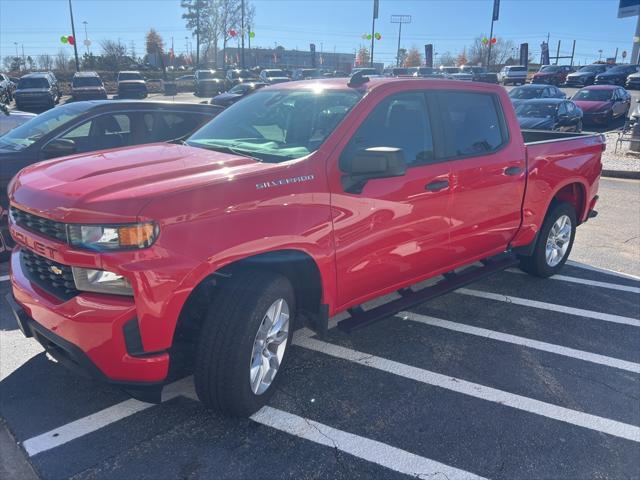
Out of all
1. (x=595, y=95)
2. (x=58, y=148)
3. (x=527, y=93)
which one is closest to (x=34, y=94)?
(x=527, y=93)

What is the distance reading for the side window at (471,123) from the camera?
4074 mm

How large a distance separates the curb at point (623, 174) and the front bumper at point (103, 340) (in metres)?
12.2

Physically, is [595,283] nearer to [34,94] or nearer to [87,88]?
[34,94]

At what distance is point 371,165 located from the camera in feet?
10.1

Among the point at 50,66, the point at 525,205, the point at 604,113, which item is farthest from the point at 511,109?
the point at 50,66

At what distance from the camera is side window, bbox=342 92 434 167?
352 centimetres

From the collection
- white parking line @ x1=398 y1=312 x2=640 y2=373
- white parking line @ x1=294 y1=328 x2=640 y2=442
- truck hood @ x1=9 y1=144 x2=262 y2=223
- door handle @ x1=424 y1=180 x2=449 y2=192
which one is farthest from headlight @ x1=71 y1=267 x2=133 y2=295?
white parking line @ x1=398 y1=312 x2=640 y2=373

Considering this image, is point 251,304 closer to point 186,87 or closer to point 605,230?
point 605,230

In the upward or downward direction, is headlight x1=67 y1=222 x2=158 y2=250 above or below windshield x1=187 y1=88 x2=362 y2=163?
below

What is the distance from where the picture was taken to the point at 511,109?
482 cm

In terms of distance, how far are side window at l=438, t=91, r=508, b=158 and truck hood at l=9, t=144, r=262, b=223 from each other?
174 centimetres

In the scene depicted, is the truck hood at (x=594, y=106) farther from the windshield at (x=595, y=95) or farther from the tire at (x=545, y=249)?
the tire at (x=545, y=249)

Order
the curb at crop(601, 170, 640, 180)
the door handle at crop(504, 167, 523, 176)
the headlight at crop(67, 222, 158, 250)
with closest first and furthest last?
1. the headlight at crop(67, 222, 158, 250)
2. the door handle at crop(504, 167, 523, 176)
3. the curb at crop(601, 170, 640, 180)

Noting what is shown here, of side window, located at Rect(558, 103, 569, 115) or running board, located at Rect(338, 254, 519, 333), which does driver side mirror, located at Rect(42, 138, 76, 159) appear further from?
side window, located at Rect(558, 103, 569, 115)
